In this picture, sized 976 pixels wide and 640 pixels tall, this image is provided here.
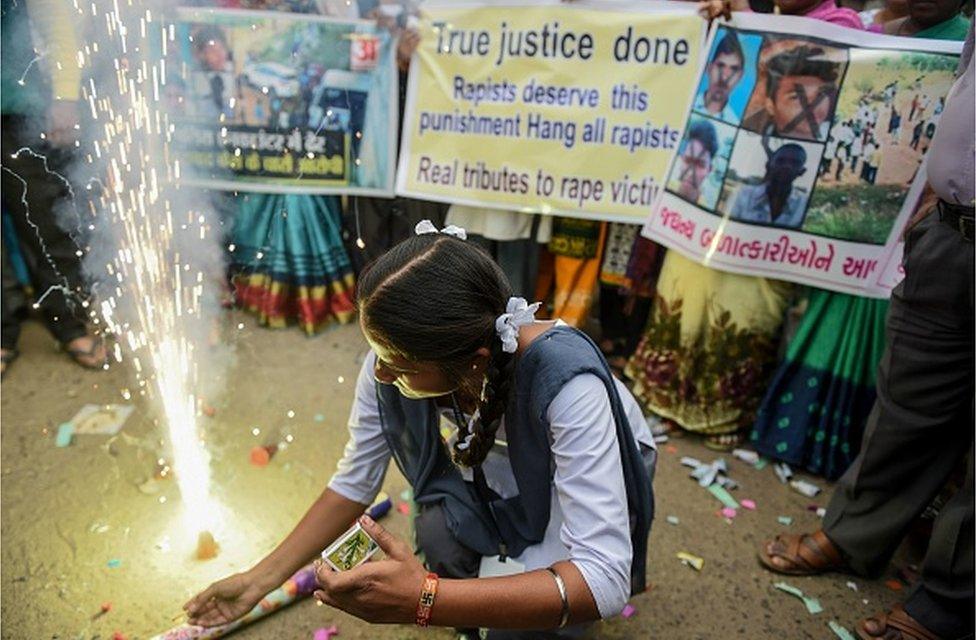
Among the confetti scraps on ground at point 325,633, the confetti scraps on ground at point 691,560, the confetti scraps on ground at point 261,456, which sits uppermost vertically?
the confetti scraps on ground at point 691,560

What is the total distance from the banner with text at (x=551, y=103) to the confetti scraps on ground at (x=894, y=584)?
1.97 metres

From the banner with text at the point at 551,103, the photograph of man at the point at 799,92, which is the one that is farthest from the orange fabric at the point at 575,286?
the photograph of man at the point at 799,92

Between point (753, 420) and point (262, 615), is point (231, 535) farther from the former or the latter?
point (753, 420)

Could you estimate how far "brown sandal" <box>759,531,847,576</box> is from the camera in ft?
9.13

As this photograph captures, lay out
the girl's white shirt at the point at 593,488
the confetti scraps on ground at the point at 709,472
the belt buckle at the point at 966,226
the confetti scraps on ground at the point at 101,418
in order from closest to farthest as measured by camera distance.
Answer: the girl's white shirt at the point at 593,488
the belt buckle at the point at 966,226
the confetti scraps on ground at the point at 709,472
the confetti scraps on ground at the point at 101,418

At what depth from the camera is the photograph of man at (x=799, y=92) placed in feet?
10.0

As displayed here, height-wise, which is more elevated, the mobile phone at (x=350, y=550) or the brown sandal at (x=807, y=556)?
the mobile phone at (x=350, y=550)

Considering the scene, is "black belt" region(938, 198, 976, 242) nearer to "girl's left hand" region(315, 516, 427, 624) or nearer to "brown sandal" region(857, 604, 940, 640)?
"brown sandal" region(857, 604, 940, 640)

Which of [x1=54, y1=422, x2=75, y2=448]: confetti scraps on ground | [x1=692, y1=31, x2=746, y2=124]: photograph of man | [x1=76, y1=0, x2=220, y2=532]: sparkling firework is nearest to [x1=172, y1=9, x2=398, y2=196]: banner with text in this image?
[x1=76, y1=0, x2=220, y2=532]: sparkling firework

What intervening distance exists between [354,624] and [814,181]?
8.70ft

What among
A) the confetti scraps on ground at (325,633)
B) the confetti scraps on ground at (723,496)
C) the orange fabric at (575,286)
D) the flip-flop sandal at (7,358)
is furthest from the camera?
the orange fabric at (575,286)

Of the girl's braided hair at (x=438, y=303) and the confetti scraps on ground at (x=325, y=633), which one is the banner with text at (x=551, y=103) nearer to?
the girl's braided hair at (x=438, y=303)

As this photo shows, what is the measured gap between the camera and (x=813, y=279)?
10.6 feet

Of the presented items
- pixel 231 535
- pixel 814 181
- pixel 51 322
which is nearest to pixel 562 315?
pixel 814 181
